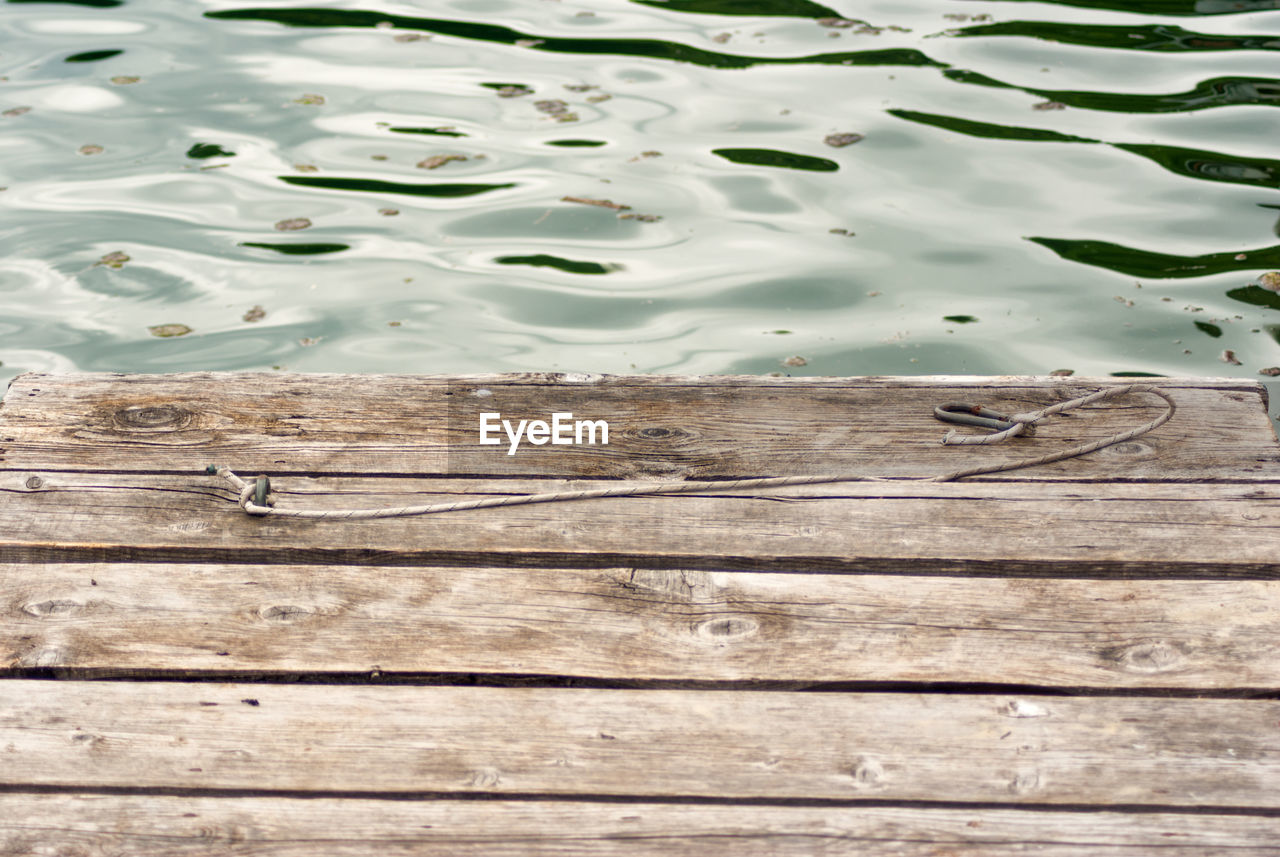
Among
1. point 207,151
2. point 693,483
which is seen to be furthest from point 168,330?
point 693,483

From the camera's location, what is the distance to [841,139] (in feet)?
15.7

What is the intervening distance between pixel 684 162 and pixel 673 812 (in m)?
3.72

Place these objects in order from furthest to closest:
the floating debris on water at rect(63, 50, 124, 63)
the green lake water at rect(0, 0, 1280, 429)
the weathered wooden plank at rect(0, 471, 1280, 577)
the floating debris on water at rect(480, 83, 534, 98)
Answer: the floating debris on water at rect(63, 50, 124, 63)
the floating debris on water at rect(480, 83, 534, 98)
the green lake water at rect(0, 0, 1280, 429)
the weathered wooden plank at rect(0, 471, 1280, 577)

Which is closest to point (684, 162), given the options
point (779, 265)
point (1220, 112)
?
point (779, 265)

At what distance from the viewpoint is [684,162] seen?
4.64 meters

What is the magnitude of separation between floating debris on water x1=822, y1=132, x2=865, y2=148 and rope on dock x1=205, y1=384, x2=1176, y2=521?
9.39 feet

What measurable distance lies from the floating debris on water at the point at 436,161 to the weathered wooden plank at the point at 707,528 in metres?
3.02

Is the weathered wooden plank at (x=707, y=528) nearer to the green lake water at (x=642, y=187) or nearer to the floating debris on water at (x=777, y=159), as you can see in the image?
the green lake water at (x=642, y=187)

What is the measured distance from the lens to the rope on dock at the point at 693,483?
1858mm

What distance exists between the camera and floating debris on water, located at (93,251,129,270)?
401cm

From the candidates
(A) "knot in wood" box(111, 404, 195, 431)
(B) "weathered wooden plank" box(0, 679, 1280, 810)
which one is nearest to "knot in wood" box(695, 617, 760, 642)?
(B) "weathered wooden plank" box(0, 679, 1280, 810)

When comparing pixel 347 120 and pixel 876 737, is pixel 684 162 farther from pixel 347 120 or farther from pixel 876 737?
pixel 876 737

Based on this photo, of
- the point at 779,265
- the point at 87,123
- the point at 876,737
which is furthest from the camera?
the point at 87,123

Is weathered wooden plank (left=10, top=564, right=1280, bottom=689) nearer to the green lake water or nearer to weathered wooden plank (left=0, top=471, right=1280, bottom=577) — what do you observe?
weathered wooden plank (left=0, top=471, right=1280, bottom=577)
